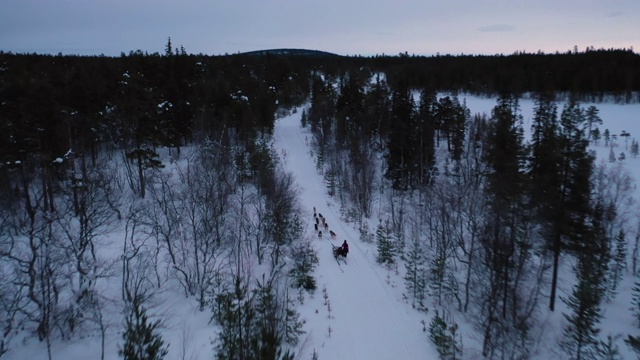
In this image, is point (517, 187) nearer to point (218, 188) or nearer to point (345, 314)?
point (345, 314)

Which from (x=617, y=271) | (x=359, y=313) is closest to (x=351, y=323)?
(x=359, y=313)

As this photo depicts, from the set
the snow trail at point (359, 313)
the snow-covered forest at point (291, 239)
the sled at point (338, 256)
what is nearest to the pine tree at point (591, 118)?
the snow-covered forest at point (291, 239)

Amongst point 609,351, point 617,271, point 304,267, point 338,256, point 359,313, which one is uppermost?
point 609,351

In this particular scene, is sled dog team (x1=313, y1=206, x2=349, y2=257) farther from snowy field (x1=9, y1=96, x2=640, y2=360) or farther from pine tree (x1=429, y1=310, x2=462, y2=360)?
pine tree (x1=429, y1=310, x2=462, y2=360)

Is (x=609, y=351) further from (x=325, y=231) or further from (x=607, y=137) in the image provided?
(x=607, y=137)

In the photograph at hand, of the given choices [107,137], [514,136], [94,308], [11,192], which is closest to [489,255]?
[94,308]

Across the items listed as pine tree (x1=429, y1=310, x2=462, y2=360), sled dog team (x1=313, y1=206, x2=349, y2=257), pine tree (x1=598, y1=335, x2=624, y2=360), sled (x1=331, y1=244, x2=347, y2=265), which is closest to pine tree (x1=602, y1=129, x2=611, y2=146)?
sled dog team (x1=313, y1=206, x2=349, y2=257)
